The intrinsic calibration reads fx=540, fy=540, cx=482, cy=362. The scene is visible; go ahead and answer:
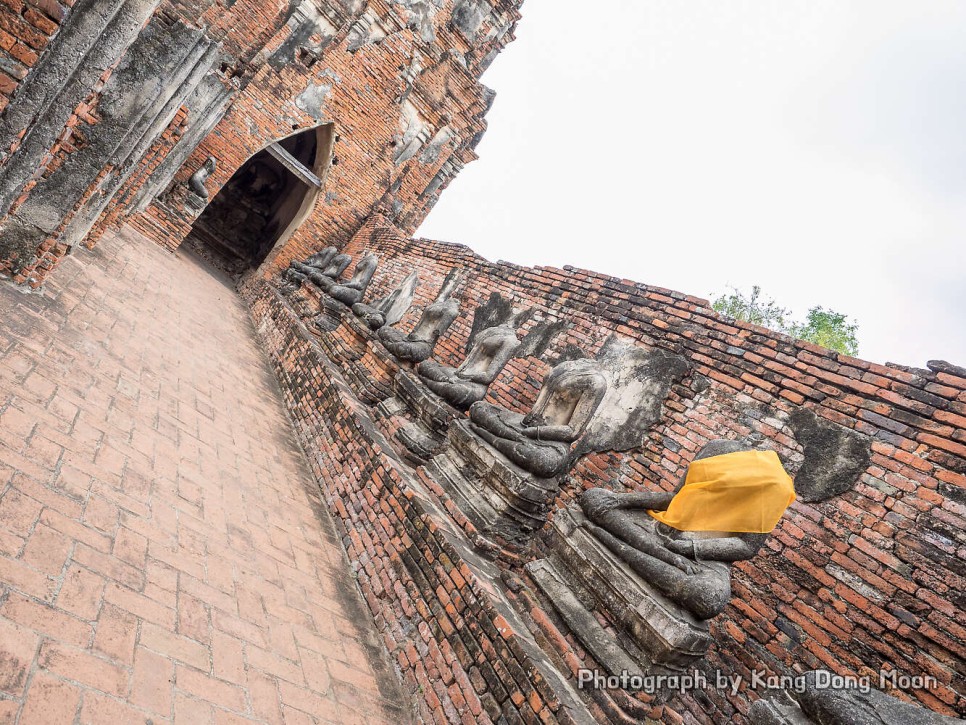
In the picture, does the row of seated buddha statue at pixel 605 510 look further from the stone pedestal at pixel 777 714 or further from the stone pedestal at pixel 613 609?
the stone pedestal at pixel 777 714

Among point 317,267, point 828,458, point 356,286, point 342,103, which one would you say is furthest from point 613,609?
point 342,103

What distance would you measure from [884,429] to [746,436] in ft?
2.58

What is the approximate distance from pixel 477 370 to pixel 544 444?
1486 millimetres

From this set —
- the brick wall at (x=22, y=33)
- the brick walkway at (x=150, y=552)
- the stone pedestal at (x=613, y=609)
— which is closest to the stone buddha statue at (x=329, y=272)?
the brick walkway at (x=150, y=552)

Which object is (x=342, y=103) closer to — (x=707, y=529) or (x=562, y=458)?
(x=562, y=458)

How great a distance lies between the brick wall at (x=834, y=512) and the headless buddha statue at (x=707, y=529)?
0.44 meters

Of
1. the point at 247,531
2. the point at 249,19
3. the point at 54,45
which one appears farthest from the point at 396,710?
the point at 249,19

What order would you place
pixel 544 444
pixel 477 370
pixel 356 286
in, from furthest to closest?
pixel 356 286 → pixel 477 370 → pixel 544 444

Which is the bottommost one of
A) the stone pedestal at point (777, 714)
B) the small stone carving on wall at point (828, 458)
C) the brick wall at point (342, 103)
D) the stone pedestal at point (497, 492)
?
the stone pedestal at point (497, 492)

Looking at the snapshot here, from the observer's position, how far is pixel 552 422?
168 inches

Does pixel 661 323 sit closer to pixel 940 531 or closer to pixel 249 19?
pixel 940 531

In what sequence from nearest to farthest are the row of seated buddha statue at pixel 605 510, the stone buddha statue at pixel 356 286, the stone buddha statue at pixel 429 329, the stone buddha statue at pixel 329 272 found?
the row of seated buddha statue at pixel 605 510, the stone buddha statue at pixel 429 329, the stone buddha statue at pixel 356 286, the stone buddha statue at pixel 329 272

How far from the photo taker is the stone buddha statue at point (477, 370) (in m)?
5.09

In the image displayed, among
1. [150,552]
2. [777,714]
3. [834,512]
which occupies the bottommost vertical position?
[150,552]
